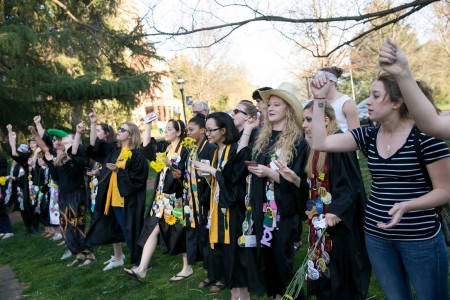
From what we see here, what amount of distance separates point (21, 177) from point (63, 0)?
23.2ft

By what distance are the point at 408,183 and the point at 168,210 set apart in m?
3.49

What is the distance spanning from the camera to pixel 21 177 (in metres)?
9.80

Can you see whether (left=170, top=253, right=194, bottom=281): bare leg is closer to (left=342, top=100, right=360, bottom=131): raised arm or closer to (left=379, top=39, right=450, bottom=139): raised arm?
(left=342, top=100, right=360, bottom=131): raised arm

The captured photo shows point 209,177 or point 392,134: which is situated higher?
point 392,134

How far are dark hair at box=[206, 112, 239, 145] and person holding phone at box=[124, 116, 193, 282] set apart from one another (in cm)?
112

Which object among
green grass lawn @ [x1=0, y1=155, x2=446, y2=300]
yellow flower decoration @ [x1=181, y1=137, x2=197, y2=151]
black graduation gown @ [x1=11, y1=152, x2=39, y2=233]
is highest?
yellow flower decoration @ [x1=181, y1=137, x2=197, y2=151]

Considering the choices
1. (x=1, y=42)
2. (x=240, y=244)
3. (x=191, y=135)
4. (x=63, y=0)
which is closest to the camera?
(x=240, y=244)

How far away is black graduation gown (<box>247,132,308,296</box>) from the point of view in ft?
12.0

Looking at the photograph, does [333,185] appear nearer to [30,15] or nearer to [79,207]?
[79,207]

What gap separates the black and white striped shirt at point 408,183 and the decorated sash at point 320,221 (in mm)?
685

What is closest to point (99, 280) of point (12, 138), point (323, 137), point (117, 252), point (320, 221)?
point (117, 252)

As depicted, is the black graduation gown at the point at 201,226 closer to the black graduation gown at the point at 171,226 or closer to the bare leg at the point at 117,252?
the black graduation gown at the point at 171,226

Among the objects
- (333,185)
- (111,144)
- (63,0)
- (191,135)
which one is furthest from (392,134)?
(63,0)

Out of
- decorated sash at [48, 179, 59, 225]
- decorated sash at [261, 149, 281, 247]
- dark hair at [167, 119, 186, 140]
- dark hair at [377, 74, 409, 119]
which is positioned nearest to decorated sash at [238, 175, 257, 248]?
decorated sash at [261, 149, 281, 247]
